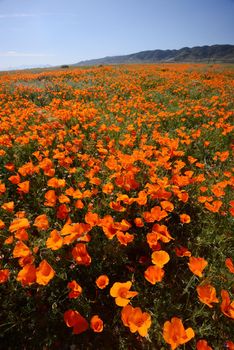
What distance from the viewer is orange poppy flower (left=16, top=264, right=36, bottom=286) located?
6.27 ft

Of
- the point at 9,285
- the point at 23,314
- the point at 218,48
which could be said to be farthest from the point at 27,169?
the point at 218,48

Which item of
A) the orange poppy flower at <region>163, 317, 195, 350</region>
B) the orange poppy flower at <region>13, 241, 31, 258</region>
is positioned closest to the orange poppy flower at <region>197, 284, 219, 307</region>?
the orange poppy flower at <region>163, 317, 195, 350</region>

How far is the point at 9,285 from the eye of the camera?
241cm

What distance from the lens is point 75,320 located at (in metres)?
1.89

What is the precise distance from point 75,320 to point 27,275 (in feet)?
1.71

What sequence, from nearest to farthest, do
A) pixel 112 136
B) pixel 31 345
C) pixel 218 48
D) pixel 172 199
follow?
pixel 31 345, pixel 172 199, pixel 112 136, pixel 218 48

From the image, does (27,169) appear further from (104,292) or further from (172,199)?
(172,199)

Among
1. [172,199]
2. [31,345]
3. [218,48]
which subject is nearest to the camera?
[31,345]

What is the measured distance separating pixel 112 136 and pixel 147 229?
3053 mm

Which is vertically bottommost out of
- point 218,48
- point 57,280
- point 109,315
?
point 109,315

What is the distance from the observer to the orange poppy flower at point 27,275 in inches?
75.2

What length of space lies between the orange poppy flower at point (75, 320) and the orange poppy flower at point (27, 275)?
1.27 ft

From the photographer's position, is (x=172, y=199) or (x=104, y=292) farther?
(x=172, y=199)

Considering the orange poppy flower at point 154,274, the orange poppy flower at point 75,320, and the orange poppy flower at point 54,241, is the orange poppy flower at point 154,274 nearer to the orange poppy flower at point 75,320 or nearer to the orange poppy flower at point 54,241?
the orange poppy flower at point 75,320
